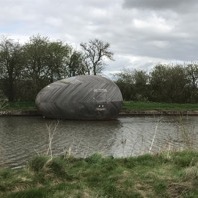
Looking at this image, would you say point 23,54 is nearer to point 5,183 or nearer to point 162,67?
point 162,67

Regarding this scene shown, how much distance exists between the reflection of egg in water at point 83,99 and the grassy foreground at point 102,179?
25.3m

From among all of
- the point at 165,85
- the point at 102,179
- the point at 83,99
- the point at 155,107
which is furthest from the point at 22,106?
the point at 102,179

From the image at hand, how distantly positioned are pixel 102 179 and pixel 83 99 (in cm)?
2745

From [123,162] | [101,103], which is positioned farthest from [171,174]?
[101,103]

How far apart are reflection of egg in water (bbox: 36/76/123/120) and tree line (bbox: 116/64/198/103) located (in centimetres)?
2043

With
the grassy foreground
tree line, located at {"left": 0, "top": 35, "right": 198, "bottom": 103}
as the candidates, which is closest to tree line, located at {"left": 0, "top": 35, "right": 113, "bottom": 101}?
tree line, located at {"left": 0, "top": 35, "right": 198, "bottom": 103}

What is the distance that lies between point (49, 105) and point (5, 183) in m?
29.2

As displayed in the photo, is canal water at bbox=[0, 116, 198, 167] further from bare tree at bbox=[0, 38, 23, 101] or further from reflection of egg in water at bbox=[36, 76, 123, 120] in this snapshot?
bare tree at bbox=[0, 38, 23, 101]

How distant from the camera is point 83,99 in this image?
3553 centimetres

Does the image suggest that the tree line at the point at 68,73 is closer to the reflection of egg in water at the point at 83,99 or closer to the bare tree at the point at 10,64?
the bare tree at the point at 10,64

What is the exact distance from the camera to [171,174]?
859 cm

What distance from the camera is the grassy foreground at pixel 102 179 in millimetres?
7199

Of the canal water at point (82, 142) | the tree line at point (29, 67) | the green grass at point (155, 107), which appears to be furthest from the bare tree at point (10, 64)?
the canal water at point (82, 142)

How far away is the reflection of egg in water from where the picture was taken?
35500 millimetres
